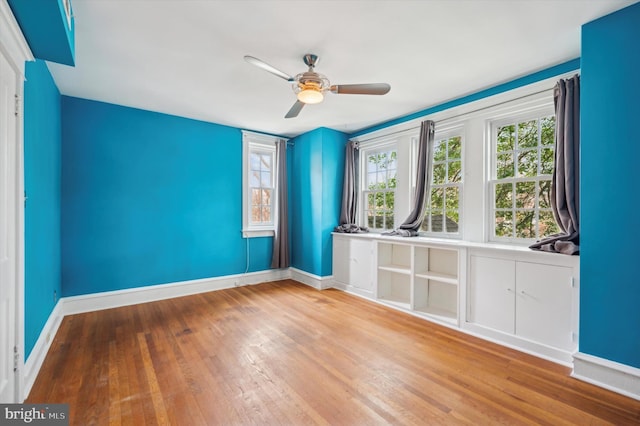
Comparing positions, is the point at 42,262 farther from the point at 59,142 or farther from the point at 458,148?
the point at 458,148

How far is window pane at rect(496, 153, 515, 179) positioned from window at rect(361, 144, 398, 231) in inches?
53.6

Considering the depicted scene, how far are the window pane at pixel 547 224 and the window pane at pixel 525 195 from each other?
133mm

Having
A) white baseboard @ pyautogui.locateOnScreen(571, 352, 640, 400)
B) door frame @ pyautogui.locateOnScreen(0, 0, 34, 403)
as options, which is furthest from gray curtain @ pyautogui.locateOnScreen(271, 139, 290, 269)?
white baseboard @ pyautogui.locateOnScreen(571, 352, 640, 400)

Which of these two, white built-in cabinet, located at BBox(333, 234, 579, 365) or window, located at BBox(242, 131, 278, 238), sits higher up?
window, located at BBox(242, 131, 278, 238)

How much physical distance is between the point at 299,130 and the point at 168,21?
2967mm

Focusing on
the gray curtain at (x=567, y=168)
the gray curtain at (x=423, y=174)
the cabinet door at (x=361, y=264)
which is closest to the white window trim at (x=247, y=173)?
the cabinet door at (x=361, y=264)

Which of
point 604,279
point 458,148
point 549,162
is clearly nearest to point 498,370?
point 604,279

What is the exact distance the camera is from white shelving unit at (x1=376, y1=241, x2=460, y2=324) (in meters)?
3.39

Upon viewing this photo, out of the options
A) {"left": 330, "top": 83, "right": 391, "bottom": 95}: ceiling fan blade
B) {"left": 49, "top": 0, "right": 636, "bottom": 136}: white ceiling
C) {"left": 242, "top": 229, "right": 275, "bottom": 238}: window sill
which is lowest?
{"left": 242, "top": 229, "right": 275, "bottom": 238}: window sill

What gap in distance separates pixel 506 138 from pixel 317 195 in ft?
8.96

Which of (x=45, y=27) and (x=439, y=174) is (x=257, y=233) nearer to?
(x=439, y=174)

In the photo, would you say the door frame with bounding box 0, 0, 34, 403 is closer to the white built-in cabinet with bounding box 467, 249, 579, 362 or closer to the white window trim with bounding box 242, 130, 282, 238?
the white window trim with bounding box 242, 130, 282, 238

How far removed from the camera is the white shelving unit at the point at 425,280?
3.39 meters

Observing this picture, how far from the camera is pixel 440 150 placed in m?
3.79
